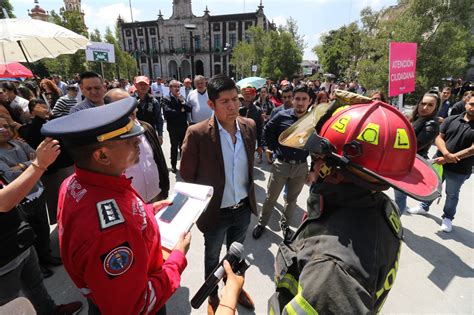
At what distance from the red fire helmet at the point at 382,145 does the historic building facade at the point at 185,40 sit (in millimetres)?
51960

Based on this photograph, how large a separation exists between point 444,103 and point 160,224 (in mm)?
10027

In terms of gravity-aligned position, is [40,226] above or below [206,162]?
below

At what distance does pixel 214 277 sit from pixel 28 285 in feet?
6.42

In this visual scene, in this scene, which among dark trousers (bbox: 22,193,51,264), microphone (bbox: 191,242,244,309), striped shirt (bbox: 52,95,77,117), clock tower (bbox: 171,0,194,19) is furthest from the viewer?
clock tower (bbox: 171,0,194,19)

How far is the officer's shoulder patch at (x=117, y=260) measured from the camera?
995 mm

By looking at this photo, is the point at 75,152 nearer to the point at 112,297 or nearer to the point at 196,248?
the point at 112,297

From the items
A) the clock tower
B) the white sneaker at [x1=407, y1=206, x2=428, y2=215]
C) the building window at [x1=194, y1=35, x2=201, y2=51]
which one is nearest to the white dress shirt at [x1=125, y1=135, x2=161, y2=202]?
the white sneaker at [x1=407, y1=206, x2=428, y2=215]

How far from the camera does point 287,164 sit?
354 centimetres

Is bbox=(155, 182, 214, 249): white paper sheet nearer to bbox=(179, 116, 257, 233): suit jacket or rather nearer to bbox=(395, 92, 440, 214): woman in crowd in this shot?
bbox=(179, 116, 257, 233): suit jacket

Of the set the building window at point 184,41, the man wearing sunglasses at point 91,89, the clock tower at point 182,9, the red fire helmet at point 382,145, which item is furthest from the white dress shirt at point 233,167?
the building window at point 184,41

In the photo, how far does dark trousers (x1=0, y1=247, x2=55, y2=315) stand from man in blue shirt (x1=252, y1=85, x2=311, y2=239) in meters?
2.48

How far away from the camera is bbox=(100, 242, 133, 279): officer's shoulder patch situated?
995mm

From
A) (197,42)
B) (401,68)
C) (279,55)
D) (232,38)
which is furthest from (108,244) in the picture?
(197,42)

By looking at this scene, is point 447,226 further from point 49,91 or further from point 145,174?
point 49,91
